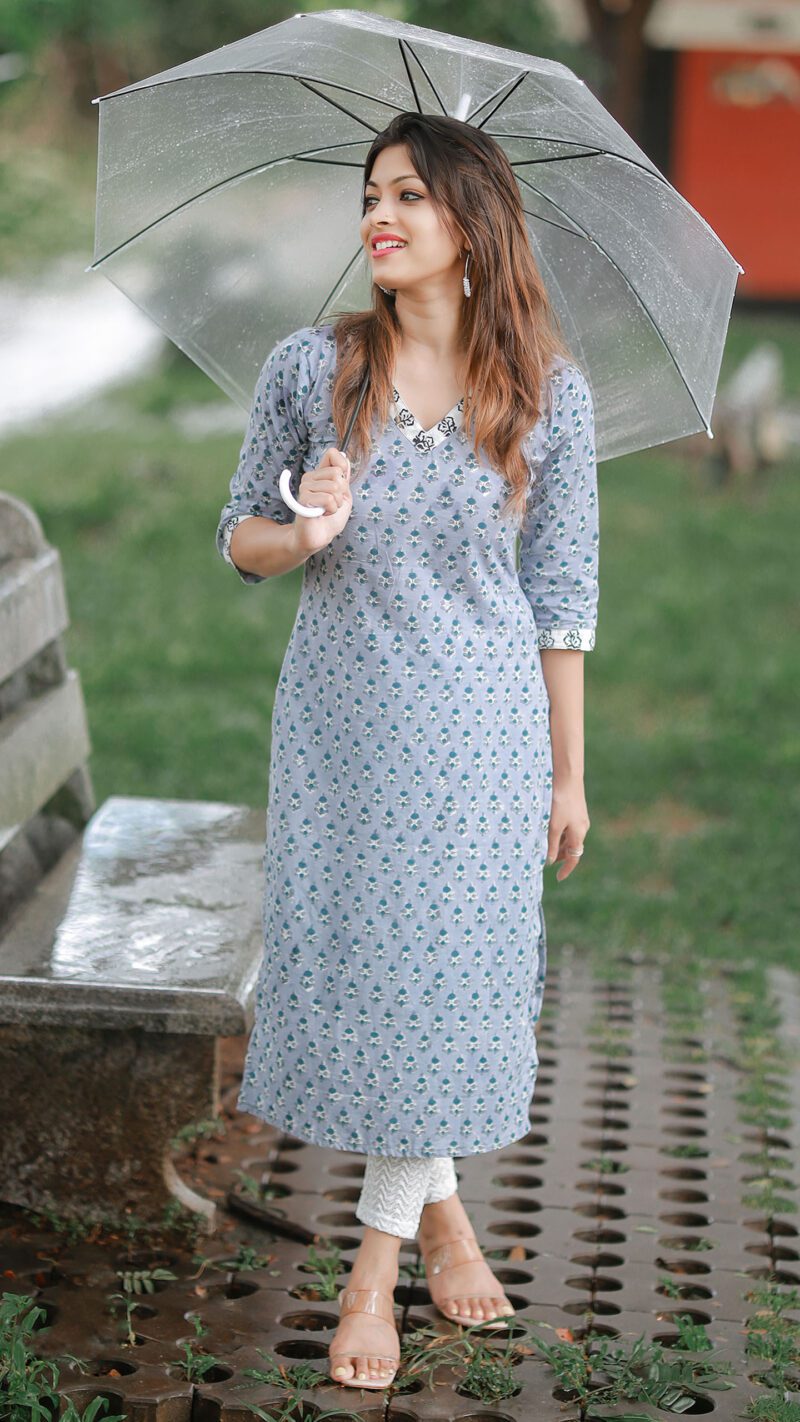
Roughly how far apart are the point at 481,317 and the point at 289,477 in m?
Result: 0.41

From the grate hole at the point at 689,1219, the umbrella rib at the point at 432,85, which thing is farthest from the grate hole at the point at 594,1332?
the umbrella rib at the point at 432,85

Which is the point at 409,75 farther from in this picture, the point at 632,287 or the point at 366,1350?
the point at 366,1350

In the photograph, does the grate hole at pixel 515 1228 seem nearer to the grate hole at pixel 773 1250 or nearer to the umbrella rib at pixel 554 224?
the grate hole at pixel 773 1250

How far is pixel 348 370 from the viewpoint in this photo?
264cm

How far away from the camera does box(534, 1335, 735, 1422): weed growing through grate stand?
8.74 feet

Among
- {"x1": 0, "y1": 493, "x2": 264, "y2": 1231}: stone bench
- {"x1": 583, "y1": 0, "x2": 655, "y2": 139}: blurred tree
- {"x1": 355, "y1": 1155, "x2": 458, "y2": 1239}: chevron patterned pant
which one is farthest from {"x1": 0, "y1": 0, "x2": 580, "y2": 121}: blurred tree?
{"x1": 355, "y1": 1155, "x2": 458, "y2": 1239}: chevron patterned pant

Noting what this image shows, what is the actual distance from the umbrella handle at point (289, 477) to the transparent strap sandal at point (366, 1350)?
122 cm

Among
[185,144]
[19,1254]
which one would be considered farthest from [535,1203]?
[185,144]

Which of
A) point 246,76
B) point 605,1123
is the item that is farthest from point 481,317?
point 605,1123

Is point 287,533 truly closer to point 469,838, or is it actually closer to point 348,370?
point 348,370

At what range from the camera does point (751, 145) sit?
723 inches

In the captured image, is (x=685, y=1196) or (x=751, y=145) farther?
(x=751, y=145)

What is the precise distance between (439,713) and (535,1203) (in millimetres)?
1183

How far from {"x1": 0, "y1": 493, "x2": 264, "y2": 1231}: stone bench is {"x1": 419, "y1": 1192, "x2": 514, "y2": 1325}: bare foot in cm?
42
